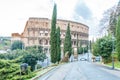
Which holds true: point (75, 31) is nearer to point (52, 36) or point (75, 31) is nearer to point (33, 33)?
point (33, 33)

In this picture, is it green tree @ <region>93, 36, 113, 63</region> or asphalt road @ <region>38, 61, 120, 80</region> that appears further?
green tree @ <region>93, 36, 113, 63</region>

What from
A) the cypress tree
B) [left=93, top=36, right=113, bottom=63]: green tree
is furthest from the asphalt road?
the cypress tree

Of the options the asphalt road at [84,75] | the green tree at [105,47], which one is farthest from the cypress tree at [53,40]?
the asphalt road at [84,75]

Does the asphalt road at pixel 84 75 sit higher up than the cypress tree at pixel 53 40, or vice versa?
the cypress tree at pixel 53 40

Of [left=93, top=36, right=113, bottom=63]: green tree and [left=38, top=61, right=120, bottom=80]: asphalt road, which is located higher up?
[left=93, top=36, right=113, bottom=63]: green tree

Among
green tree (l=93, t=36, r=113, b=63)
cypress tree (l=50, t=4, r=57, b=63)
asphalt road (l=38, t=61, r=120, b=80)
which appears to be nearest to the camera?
asphalt road (l=38, t=61, r=120, b=80)

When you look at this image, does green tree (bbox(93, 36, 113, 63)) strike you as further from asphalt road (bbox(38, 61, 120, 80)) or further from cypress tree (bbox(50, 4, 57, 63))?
asphalt road (bbox(38, 61, 120, 80))

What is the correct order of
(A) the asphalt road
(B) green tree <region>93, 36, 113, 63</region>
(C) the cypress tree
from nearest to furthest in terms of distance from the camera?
(A) the asphalt road, (B) green tree <region>93, 36, 113, 63</region>, (C) the cypress tree

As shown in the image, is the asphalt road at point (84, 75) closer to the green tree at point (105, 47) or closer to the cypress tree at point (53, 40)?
the green tree at point (105, 47)

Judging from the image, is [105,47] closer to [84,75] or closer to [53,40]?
[53,40]

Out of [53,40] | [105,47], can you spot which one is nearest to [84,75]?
[105,47]

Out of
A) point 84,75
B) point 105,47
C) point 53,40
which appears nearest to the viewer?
point 84,75

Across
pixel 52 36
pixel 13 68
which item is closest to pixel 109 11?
pixel 52 36

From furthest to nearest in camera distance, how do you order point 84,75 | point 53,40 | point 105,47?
point 53,40
point 105,47
point 84,75
